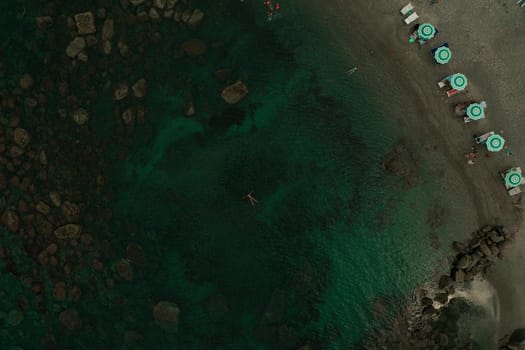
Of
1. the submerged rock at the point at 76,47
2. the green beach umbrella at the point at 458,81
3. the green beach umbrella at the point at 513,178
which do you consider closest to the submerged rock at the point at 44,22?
the submerged rock at the point at 76,47

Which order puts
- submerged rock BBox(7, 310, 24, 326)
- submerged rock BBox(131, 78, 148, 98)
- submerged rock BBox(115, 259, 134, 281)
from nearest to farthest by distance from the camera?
1. submerged rock BBox(131, 78, 148, 98)
2. submerged rock BBox(115, 259, 134, 281)
3. submerged rock BBox(7, 310, 24, 326)

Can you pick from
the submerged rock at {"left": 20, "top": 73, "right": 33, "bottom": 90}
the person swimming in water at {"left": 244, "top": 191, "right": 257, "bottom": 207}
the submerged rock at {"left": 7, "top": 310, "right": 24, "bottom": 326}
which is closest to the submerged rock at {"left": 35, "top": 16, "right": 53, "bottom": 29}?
the submerged rock at {"left": 20, "top": 73, "right": 33, "bottom": 90}

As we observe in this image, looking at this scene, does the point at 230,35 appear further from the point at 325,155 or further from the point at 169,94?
the point at 325,155

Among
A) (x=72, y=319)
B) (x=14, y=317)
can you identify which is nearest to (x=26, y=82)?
(x=14, y=317)

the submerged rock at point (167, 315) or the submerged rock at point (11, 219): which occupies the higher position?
the submerged rock at point (11, 219)

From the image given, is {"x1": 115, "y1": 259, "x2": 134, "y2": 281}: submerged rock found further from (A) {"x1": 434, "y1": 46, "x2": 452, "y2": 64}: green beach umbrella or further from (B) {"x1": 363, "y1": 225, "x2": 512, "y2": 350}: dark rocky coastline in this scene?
(A) {"x1": 434, "y1": 46, "x2": 452, "y2": 64}: green beach umbrella

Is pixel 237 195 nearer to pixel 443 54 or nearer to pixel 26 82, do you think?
pixel 26 82

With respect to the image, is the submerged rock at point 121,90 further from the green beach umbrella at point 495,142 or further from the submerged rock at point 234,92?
the green beach umbrella at point 495,142
